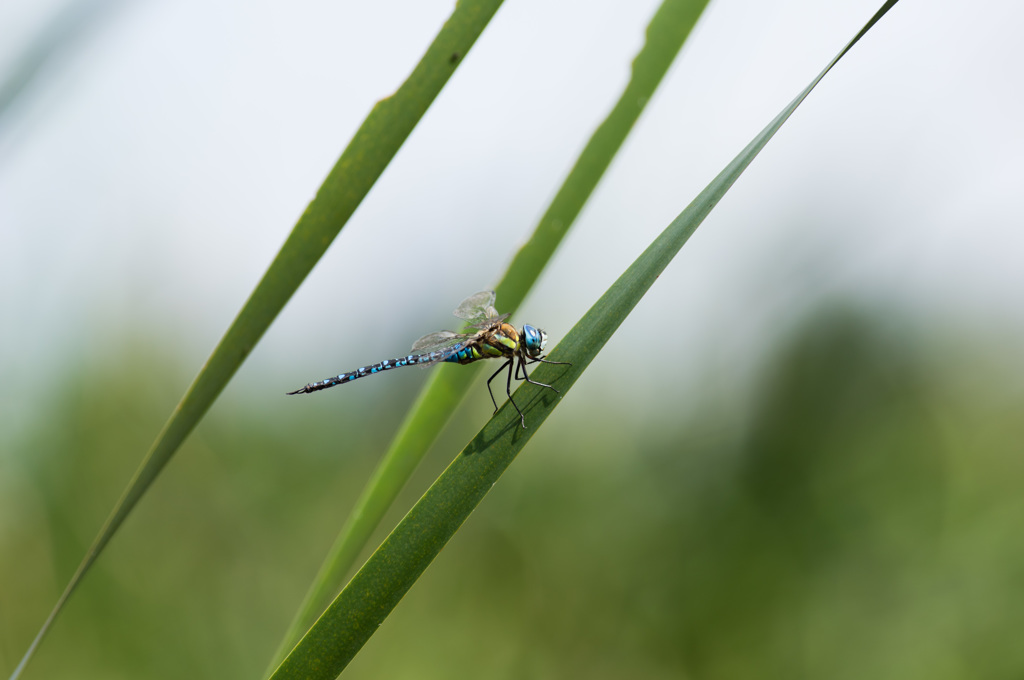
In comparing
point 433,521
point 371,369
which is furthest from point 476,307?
point 433,521

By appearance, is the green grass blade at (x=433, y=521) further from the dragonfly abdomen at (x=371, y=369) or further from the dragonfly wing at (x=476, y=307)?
the dragonfly wing at (x=476, y=307)

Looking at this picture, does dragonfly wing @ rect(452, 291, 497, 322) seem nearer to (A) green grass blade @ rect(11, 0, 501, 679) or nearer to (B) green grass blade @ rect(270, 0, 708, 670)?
(B) green grass blade @ rect(270, 0, 708, 670)

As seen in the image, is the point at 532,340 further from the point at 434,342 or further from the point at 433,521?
the point at 433,521

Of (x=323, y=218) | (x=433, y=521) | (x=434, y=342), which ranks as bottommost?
(x=433, y=521)

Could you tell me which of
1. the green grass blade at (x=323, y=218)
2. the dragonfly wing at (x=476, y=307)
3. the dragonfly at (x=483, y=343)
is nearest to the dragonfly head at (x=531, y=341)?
the dragonfly at (x=483, y=343)

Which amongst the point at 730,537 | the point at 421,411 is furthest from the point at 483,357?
the point at 730,537

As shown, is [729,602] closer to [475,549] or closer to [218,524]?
[475,549]
